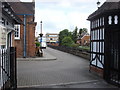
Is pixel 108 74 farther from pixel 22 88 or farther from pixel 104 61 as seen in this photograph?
pixel 22 88

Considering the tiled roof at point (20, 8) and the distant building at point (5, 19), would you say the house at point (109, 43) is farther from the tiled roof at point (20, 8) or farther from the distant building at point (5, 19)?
the tiled roof at point (20, 8)

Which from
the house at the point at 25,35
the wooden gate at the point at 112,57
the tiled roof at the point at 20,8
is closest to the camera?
the wooden gate at the point at 112,57

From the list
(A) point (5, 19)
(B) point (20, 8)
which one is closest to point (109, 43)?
(A) point (5, 19)

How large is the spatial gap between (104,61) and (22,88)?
439cm

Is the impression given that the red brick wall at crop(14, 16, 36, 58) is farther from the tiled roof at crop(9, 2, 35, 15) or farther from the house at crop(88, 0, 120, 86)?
the house at crop(88, 0, 120, 86)

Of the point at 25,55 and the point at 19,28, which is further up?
the point at 19,28

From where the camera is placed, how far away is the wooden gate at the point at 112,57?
29.3ft

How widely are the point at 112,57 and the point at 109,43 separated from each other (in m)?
0.72

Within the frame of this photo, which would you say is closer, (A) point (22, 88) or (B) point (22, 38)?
(A) point (22, 88)

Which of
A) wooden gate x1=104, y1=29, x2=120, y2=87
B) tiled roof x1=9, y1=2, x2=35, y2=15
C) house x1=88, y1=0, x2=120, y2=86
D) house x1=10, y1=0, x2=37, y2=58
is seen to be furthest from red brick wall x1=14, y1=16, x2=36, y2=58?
wooden gate x1=104, y1=29, x2=120, y2=87

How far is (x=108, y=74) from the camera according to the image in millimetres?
9484

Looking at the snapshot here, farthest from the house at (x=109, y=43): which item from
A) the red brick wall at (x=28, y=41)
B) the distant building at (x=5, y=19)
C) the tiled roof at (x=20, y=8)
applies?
the tiled roof at (x=20, y=8)

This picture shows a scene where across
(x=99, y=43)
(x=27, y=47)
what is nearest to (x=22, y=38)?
(x=27, y=47)

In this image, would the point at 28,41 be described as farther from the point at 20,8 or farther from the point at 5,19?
the point at 5,19
